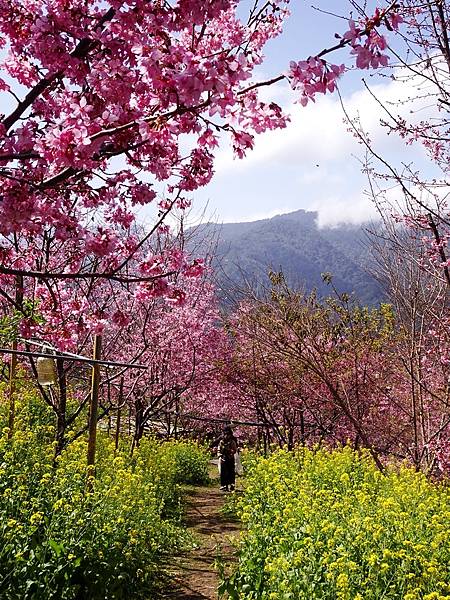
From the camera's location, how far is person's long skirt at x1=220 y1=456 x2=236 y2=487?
13716 millimetres

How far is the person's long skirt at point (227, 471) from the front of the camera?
13.7 metres

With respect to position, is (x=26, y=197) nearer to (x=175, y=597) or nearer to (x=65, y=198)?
(x=65, y=198)

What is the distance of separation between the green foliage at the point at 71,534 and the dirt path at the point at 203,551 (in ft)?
0.91

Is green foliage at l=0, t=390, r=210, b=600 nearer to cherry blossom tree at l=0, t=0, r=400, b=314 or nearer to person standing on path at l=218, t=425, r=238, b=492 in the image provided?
cherry blossom tree at l=0, t=0, r=400, b=314

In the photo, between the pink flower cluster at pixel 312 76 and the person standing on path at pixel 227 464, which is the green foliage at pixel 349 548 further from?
the person standing on path at pixel 227 464

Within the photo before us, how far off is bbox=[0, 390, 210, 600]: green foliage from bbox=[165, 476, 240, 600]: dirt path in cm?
28

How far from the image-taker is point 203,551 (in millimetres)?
8406

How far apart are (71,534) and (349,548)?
2.34 meters

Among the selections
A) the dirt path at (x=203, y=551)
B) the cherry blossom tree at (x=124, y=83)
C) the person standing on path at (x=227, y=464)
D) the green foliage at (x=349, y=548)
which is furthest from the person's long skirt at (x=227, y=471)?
the cherry blossom tree at (x=124, y=83)

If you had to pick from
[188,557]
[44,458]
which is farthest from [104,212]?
[188,557]

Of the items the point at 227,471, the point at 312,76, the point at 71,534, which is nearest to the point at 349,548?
the point at 71,534

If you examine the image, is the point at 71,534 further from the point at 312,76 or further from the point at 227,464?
the point at 227,464

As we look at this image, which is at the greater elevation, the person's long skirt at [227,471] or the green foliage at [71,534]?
the green foliage at [71,534]

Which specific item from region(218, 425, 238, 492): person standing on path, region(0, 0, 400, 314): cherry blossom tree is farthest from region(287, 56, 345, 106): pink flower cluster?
region(218, 425, 238, 492): person standing on path
